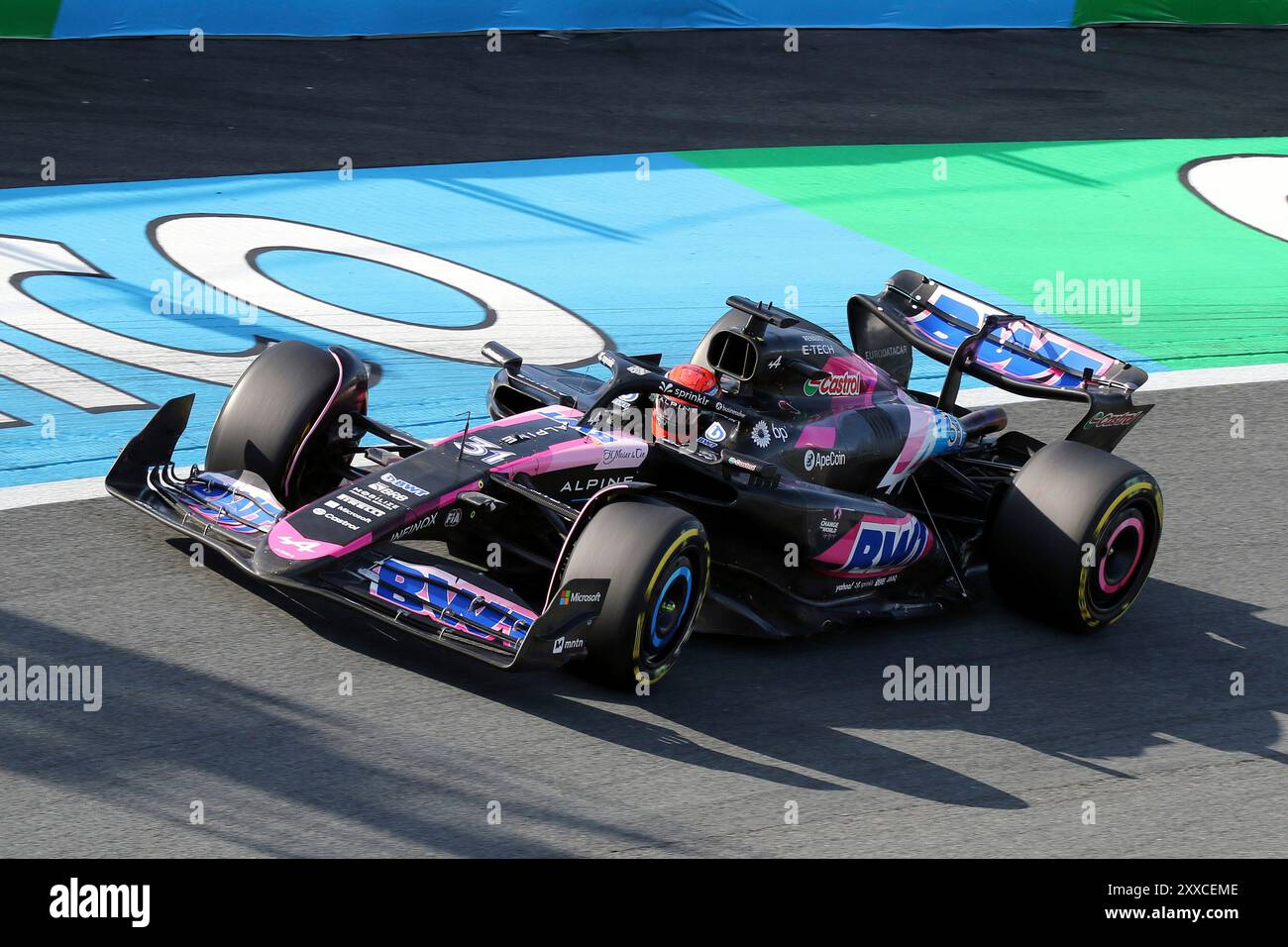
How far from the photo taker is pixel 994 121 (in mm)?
15945

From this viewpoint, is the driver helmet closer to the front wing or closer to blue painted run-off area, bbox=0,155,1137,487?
the front wing

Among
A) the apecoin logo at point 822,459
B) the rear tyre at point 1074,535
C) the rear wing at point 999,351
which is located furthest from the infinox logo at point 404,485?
the rear wing at point 999,351

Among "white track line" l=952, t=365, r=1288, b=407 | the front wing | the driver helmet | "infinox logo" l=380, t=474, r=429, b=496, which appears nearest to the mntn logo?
the driver helmet

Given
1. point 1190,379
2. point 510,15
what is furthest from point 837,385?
point 510,15

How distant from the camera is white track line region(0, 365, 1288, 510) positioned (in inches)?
294

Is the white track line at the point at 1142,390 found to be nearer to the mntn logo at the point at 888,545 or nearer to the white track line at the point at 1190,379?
the white track line at the point at 1190,379

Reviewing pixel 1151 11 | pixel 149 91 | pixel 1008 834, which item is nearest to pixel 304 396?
pixel 1008 834

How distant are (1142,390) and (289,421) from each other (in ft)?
18.9

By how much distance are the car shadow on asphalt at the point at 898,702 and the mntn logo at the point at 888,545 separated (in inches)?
11.3

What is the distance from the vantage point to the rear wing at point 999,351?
7.77 meters

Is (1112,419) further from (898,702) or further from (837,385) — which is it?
(898,702)

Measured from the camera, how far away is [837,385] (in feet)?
23.6

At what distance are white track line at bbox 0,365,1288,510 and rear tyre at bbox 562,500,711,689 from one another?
9.15ft

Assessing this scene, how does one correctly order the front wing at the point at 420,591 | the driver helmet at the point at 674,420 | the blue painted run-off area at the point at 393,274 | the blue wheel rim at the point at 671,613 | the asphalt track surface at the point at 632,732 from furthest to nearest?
the blue painted run-off area at the point at 393,274 < the driver helmet at the point at 674,420 < the blue wheel rim at the point at 671,613 < the front wing at the point at 420,591 < the asphalt track surface at the point at 632,732
